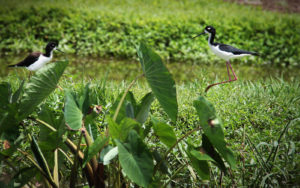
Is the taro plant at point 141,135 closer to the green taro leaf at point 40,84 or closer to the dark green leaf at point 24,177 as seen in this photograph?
the green taro leaf at point 40,84

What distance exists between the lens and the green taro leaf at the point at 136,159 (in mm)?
1150

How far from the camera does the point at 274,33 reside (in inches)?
231

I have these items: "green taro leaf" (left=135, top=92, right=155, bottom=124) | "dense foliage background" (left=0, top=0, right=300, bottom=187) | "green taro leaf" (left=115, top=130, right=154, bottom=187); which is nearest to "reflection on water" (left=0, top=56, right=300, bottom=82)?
"dense foliage background" (left=0, top=0, right=300, bottom=187)

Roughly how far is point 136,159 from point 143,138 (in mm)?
171

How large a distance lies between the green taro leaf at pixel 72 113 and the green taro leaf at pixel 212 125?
45cm

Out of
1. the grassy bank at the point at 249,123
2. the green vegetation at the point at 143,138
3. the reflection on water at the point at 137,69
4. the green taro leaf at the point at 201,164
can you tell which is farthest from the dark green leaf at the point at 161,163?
the reflection on water at the point at 137,69

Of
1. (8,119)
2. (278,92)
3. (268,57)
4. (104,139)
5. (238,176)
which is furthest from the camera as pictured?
(268,57)

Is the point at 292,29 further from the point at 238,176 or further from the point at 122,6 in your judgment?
the point at 238,176

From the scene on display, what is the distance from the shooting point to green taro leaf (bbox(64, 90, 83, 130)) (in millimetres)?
1201

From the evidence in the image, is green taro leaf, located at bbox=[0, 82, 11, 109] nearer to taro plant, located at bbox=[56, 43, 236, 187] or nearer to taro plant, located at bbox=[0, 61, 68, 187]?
taro plant, located at bbox=[0, 61, 68, 187]

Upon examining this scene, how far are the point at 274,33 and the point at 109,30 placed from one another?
2906 mm

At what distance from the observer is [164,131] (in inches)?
54.3

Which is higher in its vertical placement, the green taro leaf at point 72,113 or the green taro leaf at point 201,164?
the green taro leaf at point 72,113

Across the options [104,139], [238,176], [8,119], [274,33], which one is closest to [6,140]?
[8,119]
